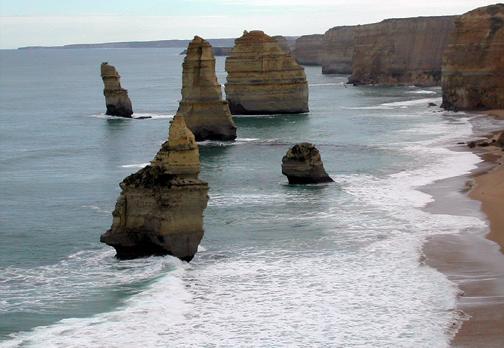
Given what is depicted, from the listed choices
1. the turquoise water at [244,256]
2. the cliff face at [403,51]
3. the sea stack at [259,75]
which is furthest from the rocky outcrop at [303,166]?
the cliff face at [403,51]

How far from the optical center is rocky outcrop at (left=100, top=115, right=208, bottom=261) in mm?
24453

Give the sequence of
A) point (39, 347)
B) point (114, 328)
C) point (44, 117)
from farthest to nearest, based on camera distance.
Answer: point (44, 117) → point (114, 328) → point (39, 347)

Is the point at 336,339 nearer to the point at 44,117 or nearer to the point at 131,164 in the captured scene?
the point at 131,164

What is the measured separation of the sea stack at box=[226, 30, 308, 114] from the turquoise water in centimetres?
1781

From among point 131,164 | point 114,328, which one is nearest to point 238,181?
point 131,164

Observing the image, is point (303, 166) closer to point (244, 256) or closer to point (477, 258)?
point (244, 256)

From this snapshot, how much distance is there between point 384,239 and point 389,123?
140 ft

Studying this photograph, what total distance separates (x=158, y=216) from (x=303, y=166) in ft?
49.1

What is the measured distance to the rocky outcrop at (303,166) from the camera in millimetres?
38375

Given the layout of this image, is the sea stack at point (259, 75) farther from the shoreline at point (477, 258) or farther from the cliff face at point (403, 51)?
the cliff face at point (403, 51)

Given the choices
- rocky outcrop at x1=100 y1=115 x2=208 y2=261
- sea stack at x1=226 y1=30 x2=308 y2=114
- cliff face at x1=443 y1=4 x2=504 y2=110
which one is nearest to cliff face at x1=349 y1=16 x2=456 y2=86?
cliff face at x1=443 y1=4 x2=504 y2=110

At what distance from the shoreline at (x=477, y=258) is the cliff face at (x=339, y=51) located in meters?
128

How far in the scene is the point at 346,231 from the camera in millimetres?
29375

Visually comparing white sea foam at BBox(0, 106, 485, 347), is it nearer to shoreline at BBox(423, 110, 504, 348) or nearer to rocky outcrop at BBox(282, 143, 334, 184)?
shoreline at BBox(423, 110, 504, 348)
